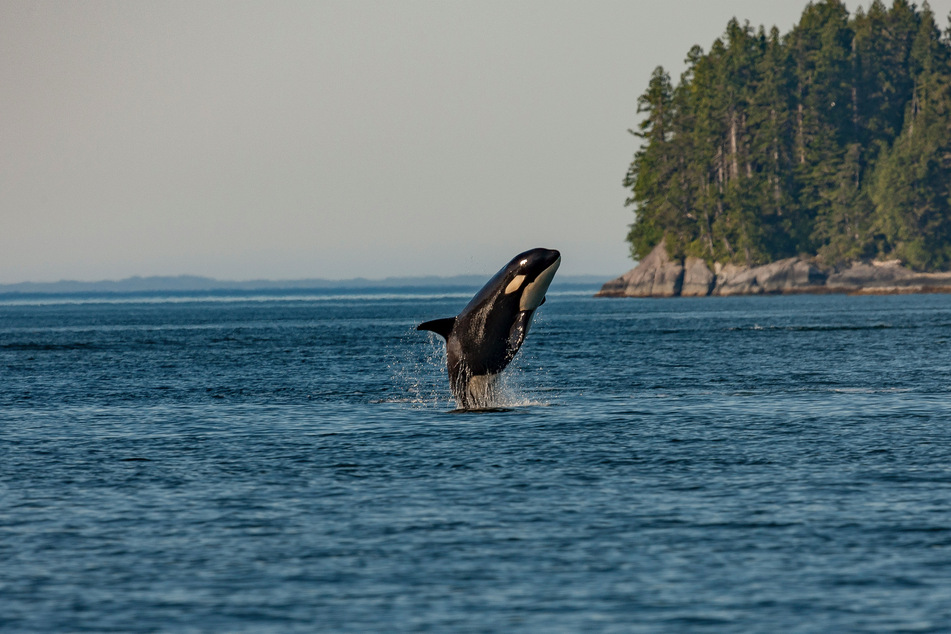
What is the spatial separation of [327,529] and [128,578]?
333 cm

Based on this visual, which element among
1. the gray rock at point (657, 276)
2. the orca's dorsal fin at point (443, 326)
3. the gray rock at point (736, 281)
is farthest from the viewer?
the gray rock at point (657, 276)

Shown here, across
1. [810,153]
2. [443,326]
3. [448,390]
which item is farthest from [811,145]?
[443,326]

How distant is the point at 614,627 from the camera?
1252cm

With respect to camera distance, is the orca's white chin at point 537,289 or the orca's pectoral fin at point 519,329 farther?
the orca's pectoral fin at point 519,329

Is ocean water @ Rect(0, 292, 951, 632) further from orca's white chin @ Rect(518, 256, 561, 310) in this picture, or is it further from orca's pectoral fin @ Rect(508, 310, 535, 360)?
orca's white chin @ Rect(518, 256, 561, 310)

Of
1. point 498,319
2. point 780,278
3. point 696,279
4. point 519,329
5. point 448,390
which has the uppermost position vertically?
point 696,279

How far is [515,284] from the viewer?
85.7 ft

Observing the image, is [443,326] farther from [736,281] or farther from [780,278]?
[736,281]

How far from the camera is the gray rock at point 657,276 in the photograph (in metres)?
182

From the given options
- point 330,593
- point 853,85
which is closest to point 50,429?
point 330,593

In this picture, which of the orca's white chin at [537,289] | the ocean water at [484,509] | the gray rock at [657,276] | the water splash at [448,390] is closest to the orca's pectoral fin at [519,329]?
the orca's white chin at [537,289]

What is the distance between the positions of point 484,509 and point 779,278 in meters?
161

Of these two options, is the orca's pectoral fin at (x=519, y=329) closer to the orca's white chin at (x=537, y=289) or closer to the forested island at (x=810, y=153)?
the orca's white chin at (x=537, y=289)

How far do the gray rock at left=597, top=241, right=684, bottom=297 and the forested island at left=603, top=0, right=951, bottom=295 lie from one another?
0.41m
